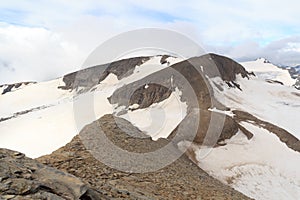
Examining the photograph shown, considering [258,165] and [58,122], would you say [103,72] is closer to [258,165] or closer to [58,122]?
[58,122]

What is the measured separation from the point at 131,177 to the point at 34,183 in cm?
581

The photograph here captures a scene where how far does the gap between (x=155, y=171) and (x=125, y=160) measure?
1283mm

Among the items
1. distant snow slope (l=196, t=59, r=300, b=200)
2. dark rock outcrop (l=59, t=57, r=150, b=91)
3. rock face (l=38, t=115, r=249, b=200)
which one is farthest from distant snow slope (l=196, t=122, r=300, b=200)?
dark rock outcrop (l=59, t=57, r=150, b=91)

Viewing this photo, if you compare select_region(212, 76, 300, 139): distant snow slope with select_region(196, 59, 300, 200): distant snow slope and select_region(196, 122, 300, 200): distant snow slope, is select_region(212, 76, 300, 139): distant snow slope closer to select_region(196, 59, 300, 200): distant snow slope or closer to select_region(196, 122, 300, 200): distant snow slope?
select_region(196, 59, 300, 200): distant snow slope

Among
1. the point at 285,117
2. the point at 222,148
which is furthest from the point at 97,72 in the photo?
the point at 222,148

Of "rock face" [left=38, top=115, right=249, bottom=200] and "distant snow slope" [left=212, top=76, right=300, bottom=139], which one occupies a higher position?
"rock face" [left=38, top=115, right=249, bottom=200]

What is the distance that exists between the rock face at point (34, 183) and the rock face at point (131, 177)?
152 centimetres

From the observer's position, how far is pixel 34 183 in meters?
6.74

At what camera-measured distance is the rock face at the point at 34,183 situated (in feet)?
20.8

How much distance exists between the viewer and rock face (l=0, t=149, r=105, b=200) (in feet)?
20.8

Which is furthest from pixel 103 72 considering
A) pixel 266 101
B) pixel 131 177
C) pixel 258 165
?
pixel 131 177

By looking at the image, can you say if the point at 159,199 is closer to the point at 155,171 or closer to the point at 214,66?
the point at 155,171

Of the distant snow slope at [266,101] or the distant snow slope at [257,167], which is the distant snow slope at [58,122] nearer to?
the distant snow slope at [257,167]

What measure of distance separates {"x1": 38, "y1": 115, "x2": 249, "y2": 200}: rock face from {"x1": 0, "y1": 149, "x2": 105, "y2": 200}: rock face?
152cm
